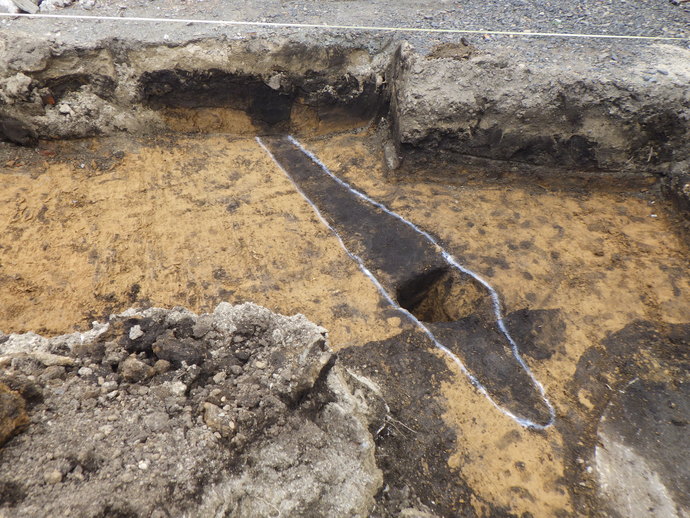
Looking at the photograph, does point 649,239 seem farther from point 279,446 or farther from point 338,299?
point 279,446

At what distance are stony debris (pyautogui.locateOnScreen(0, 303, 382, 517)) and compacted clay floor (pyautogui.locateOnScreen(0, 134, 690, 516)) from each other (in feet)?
3.47

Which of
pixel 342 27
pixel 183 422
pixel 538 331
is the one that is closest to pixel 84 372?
pixel 183 422

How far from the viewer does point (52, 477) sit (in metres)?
1.68

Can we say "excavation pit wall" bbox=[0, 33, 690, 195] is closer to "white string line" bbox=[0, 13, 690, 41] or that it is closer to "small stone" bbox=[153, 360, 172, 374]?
"white string line" bbox=[0, 13, 690, 41]

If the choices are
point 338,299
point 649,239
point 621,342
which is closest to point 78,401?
point 338,299

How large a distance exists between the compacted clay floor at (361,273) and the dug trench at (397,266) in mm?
18

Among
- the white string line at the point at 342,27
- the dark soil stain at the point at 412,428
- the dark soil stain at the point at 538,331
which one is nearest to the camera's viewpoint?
the dark soil stain at the point at 412,428

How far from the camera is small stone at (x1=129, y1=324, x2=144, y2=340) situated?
2360mm

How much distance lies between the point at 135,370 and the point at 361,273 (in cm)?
254

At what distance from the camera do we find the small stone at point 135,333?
236cm

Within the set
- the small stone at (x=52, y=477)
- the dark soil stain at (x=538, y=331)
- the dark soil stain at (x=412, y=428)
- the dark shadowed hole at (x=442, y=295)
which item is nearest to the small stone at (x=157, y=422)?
the small stone at (x=52, y=477)

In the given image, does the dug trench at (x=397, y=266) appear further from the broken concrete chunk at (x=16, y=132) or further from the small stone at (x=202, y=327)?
the small stone at (x=202, y=327)

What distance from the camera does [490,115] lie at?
496cm

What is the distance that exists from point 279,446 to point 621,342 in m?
3.31
